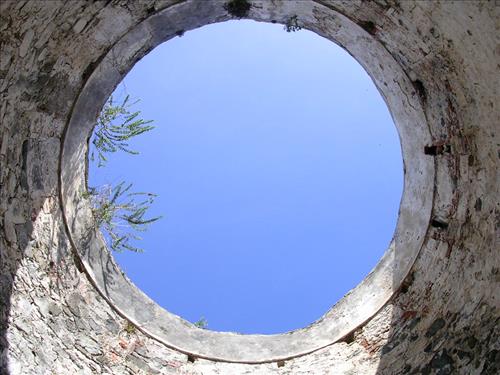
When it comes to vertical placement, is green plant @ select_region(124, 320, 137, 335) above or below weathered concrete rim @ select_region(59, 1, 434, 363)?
below

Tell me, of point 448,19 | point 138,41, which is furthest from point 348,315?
point 138,41

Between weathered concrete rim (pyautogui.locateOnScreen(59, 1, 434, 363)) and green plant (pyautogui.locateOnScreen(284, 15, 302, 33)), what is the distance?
5 centimetres

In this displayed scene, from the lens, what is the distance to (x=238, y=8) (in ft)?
17.3

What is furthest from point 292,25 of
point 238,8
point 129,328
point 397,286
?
point 129,328

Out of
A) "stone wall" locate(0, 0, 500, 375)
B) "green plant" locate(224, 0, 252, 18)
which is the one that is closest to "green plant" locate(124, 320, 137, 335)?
"stone wall" locate(0, 0, 500, 375)

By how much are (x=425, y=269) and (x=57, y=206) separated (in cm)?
338

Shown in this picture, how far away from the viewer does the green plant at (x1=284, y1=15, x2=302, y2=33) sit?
213 inches

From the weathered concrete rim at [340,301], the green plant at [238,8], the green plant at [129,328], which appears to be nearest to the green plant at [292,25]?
the weathered concrete rim at [340,301]

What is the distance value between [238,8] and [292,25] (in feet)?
1.88

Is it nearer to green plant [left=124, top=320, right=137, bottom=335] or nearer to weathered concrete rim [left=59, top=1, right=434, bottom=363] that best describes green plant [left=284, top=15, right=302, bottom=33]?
weathered concrete rim [left=59, top=1, right=434, bottom=363]

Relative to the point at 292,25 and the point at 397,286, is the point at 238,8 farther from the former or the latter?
the point at 397,286

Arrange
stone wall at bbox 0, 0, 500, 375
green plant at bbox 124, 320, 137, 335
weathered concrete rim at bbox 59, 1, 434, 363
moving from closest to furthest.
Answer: stone wall at bbox 0, 0, 500, 375 → weathered concrete rim at bbox 59, 1, 434, 363 → green plant at bbox 124, 320, 137, 335

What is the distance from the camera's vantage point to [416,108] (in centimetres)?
516

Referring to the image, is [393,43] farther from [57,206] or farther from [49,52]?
[57,206]
